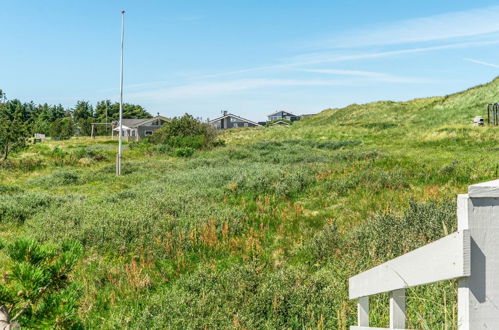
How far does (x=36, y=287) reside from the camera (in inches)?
104

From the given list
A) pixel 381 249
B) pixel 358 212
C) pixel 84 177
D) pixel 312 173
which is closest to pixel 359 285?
pixel 381 249

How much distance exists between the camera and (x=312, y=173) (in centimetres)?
1677

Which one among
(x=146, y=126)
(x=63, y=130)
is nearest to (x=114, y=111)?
(x=63, y=130)

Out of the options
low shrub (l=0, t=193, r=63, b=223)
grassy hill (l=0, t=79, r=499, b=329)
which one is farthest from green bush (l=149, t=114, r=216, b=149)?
low shrub (l=0, t=193, r=63, b=223)

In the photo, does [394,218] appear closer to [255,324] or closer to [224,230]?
[224,230]

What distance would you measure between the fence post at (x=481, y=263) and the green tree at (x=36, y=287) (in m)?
2.28

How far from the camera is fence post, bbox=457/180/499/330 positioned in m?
1.35

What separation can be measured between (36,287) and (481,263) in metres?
2.48

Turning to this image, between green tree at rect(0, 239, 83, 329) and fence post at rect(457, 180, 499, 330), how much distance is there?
7.49ft

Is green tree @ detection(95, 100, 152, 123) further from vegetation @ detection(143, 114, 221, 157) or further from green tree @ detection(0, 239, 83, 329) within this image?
green tree @ detection(0, 239, 83, 329)

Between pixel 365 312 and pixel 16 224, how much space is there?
11.8 m

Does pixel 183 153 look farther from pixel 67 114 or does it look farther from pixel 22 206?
pixel 67 114

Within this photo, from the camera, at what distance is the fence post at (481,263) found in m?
1.35

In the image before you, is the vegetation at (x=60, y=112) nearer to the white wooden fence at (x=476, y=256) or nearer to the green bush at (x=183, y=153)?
the green bush at (x=183, y=153)
